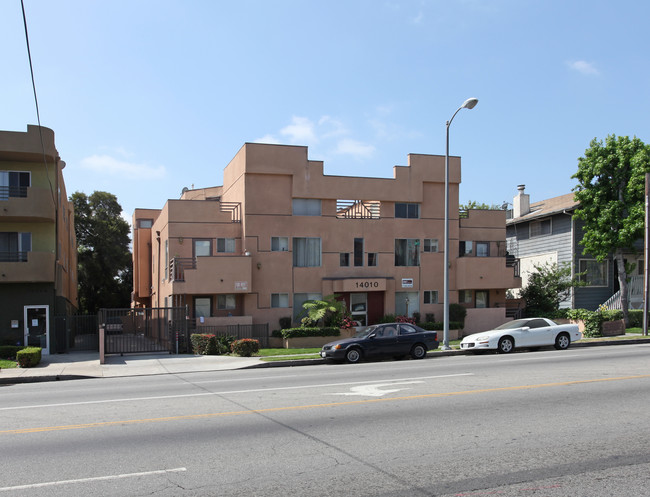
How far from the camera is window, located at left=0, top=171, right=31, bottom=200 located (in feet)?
83.3

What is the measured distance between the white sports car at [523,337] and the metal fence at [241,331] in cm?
954

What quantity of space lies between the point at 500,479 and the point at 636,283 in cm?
3416

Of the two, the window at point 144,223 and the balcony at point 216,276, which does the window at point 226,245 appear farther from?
the window at point 144,223

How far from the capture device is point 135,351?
24234 mm

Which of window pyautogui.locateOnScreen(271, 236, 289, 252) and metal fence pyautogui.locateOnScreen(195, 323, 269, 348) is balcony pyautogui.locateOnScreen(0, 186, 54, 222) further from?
window pyautogui.locateOnScreen(271, 236, 289, 252)

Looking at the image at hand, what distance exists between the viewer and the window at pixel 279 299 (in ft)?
94.4

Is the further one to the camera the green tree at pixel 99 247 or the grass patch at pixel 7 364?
the green tree at pixel 99 247

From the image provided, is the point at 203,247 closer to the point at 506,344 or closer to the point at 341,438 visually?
the point at 506,344

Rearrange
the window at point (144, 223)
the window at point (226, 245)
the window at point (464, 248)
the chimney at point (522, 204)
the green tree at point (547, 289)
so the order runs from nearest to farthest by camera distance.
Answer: the window at point (226, 245) → the window at point (464, 248) → the green tree at point (547, 289) → the chimney at point (522, 204) → the window at point (144, 223)

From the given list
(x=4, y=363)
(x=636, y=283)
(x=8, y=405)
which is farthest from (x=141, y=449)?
(x=636, y=283)

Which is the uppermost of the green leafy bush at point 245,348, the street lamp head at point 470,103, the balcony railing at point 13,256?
the street lamp head at point 470,103

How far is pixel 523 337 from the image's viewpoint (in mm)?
21672

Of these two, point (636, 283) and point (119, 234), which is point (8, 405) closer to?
point (636, 283)

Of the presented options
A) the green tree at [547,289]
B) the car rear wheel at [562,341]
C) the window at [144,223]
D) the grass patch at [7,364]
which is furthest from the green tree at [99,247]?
the car rear wheel at [562,341]
